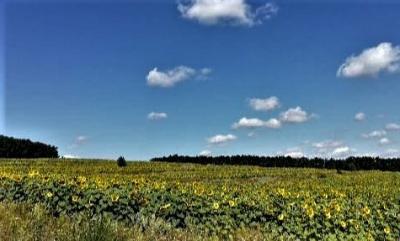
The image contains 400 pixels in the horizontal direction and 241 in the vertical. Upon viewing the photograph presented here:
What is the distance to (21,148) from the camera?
50.2 m

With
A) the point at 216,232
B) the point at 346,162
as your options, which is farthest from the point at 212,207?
the point at 346,162

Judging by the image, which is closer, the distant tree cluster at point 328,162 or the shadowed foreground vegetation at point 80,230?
the shadowed foreground vegetation at point 80,230

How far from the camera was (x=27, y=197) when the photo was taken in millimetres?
11508

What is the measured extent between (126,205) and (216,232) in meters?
1.63

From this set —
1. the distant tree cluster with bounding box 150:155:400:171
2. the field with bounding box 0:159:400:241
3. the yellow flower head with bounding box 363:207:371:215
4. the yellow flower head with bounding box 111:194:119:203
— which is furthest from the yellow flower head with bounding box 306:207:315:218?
the distant tree cluster with bounding box 150:155:400:171

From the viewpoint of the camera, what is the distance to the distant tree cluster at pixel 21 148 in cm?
4919

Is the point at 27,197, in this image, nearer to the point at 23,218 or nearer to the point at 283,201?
the point at 23,218

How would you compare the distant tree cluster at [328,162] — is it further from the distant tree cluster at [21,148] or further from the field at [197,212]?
the field at [197,212]

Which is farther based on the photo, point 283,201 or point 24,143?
point 24,143

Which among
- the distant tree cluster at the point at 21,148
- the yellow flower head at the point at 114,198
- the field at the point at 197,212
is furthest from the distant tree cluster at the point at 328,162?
the yellow flower head at the point at 114,198

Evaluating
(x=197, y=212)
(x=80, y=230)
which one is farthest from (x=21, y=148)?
(x=80, y=230)

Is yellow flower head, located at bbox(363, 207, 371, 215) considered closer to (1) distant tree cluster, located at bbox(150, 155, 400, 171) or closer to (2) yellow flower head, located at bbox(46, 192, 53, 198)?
(2) yellow flower head, located at bbox(46, 192, 53, 198)

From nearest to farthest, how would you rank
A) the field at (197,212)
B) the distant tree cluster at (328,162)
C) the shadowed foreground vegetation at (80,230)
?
the shadowed foreground vegetation at (80,230) < the field at (197,212) < the distant tree cluster at (328,162)

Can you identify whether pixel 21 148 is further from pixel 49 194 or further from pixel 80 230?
pixel 80 230
